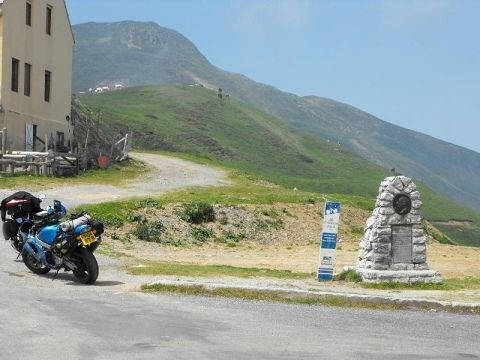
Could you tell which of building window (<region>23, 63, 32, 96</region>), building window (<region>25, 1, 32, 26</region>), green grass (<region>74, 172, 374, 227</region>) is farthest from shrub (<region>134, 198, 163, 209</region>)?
building window (<region>25, 1, 32, 26</region>)

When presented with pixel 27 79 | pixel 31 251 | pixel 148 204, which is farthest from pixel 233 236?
pixel 27 79

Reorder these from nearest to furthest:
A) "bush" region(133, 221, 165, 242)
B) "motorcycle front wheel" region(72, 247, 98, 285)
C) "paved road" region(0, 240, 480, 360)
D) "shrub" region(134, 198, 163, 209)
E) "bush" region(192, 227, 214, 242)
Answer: "paved road" region(0, 240, 480, 360)
"motorcycle front wheel" region(72, 247, 98, 285)
"bush" region(133, 221, 165, 242)
"bush" region(192, 227, 214, 242)
"shrub" region(134, 198, 163, 209)

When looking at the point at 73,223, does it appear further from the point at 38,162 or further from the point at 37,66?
the point at 37,66

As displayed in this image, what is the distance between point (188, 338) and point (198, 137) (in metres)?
90.9

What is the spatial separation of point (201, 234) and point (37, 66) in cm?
2073

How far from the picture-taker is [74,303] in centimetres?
1266

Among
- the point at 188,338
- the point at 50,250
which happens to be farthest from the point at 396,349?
the point at 50,250

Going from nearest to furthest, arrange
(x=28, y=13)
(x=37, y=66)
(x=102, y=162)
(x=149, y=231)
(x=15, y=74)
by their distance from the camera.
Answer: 1. (x=149, y=231)
2. (x=15, y=74)
3. (x=28, y=13)
4. (x=37, y=66)
5. (x=102, y=162)

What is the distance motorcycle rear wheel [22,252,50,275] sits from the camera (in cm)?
1577

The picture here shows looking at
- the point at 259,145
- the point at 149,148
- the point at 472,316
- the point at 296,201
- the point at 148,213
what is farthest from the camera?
the point at 259,145

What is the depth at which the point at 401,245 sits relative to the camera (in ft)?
60.4

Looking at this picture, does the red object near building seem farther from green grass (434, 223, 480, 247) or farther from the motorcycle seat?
green grass (434, 223, 480, 247)

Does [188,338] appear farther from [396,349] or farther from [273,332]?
[396,349]

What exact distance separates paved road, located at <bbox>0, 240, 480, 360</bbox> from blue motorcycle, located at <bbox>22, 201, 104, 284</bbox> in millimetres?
422
